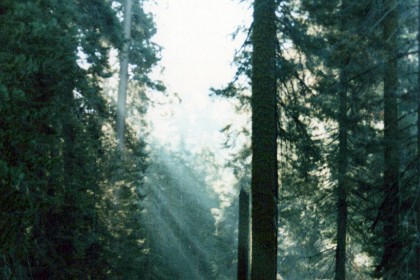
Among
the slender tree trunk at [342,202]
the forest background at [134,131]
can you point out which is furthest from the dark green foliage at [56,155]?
the slender tree trunk at [342,202]

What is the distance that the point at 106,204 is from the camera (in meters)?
13.2

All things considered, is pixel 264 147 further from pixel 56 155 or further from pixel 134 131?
pixel 134 131

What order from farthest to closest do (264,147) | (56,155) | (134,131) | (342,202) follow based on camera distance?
1. (134,131)
2. (342,202)
3. (56,155)
4. (264,147)

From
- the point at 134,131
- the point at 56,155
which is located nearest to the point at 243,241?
the point at 56,155

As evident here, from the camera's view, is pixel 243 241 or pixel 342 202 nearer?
pixel 243 241

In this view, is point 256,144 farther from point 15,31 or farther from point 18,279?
point 18,279

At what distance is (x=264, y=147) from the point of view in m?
8.09

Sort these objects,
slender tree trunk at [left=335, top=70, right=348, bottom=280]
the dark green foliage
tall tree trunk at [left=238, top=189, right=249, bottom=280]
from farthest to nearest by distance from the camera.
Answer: slender tree trunk at [left=335, top=70, right=348, bottom=280]
tall tree trunk at [left=238, top=189, right=249, bottom=280]
the dark green foliage

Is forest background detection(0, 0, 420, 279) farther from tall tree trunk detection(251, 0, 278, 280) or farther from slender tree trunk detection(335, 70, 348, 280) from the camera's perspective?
tall tree trunk detection(251, 0, 278, 280)

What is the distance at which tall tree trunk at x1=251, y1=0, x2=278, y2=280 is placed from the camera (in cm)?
780

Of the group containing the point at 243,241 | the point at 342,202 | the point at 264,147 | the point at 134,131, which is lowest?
the point at 243,241

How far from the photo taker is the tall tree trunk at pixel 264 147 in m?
7.80

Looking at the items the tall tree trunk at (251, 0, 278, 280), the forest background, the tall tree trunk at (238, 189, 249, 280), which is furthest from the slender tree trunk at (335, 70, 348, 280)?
the tall tree trunk at (238, 189, 249, 280)

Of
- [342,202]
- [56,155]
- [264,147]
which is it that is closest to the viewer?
[264,147]
